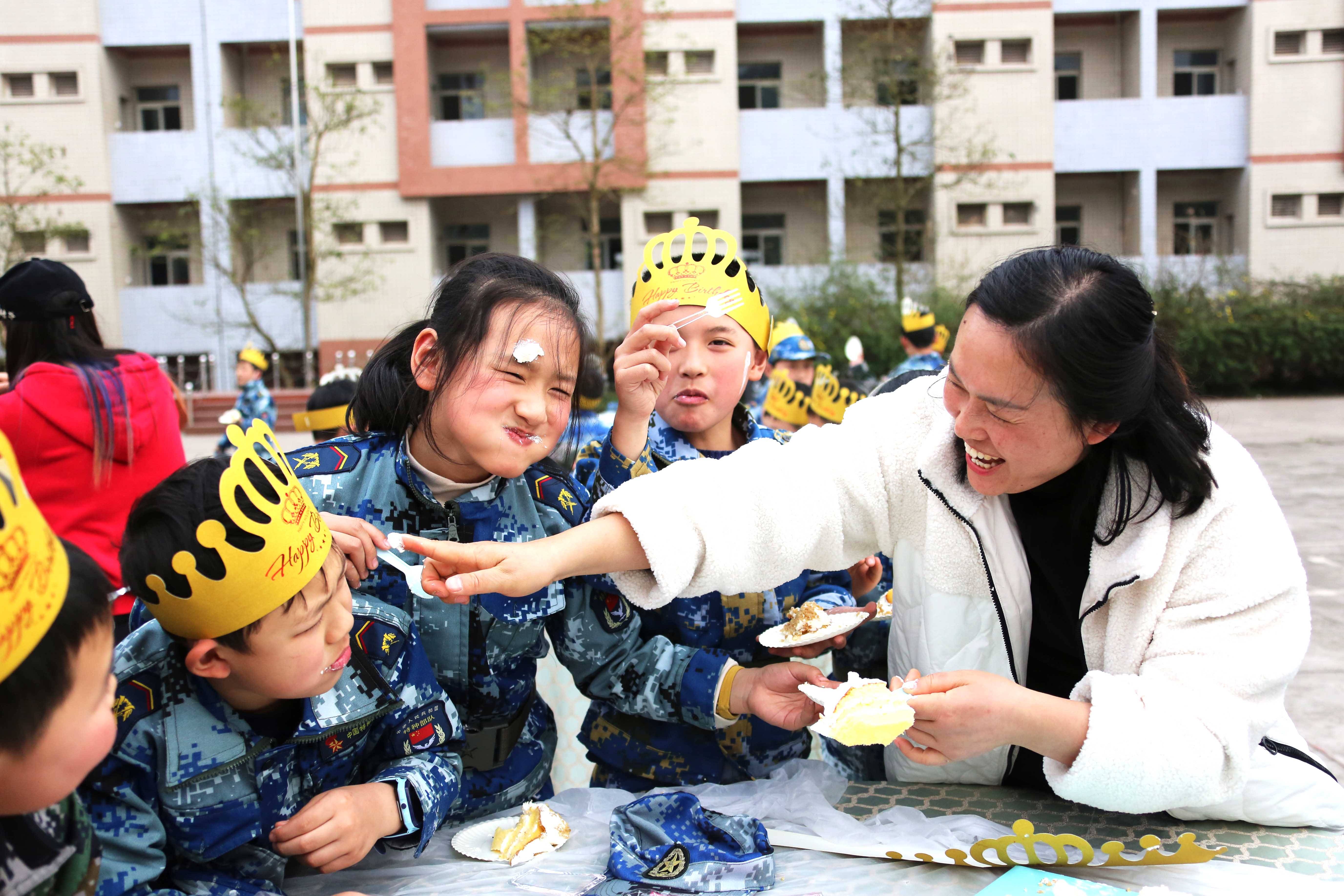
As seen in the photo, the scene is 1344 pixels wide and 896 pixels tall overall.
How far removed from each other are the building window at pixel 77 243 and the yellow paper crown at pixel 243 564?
22686 millimetres

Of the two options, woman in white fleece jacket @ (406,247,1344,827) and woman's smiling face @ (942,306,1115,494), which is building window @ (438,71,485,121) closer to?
woman in white fleece jacket @ (406,247,1344,827)

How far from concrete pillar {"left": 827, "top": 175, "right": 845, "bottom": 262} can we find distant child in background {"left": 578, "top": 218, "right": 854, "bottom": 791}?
1814 centimetres

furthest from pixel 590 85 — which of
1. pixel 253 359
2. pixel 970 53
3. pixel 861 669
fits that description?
pixel 861 669

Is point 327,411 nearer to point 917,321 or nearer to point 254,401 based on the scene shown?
point 917,321

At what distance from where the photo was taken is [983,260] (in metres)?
20.2

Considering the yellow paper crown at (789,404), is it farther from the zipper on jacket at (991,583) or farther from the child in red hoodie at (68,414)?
the zipper on jacket at (991,583)

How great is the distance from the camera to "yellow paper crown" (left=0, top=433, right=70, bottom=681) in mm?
909

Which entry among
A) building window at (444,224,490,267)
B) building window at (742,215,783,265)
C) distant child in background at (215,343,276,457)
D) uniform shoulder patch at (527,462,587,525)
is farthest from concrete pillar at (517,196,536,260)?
uniform shoulder patch at (527,462,587,525)

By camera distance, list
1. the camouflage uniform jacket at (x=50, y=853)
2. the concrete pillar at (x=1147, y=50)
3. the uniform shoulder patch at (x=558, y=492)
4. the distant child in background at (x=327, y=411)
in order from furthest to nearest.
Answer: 1. the concrete pillar at (x=1147, y=50)
2. the distant child in background at (x=327, y=411)
3. the uniform shoulder patch at (x=558, y=492)
4. the camouflage uniform jacket at (x=50, y=853)

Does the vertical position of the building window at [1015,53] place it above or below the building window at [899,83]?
above

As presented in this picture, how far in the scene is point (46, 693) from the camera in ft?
3.24

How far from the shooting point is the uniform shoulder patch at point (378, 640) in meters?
1.53

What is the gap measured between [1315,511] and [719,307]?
Answer: 289 inches

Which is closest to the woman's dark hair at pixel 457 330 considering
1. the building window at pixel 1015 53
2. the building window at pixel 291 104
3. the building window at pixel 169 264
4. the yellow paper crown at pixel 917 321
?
the yellow paper crown at pixel 917 321
